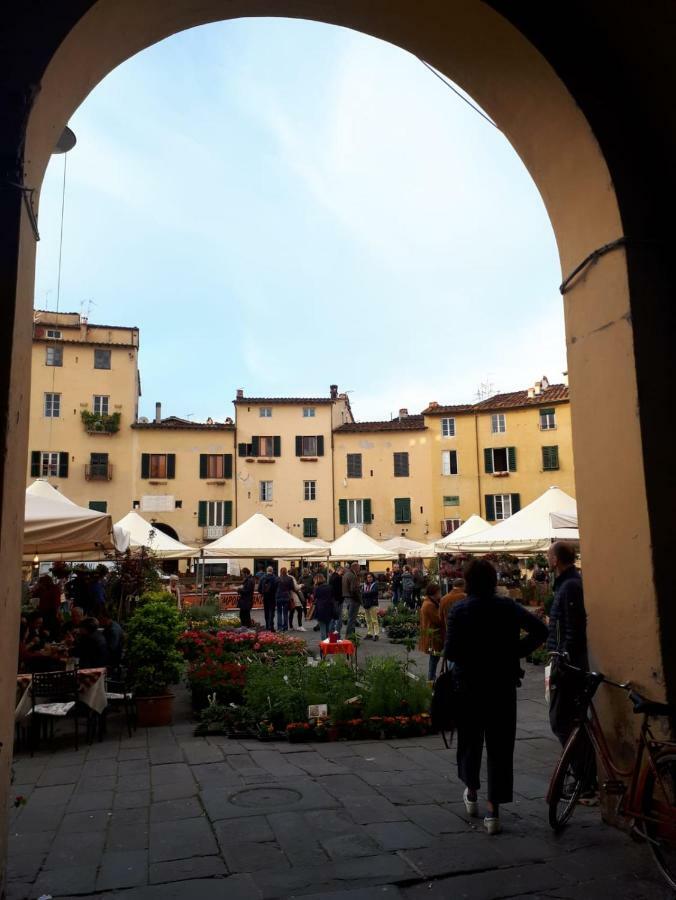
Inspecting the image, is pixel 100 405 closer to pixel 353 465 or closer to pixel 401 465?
pixel 353 465

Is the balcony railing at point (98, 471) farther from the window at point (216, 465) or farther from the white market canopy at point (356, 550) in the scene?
the white market canopy at point (356, 550)

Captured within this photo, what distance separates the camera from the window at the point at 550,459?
124ft

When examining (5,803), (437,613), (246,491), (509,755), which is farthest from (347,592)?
(246,491)

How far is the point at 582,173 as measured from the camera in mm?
4324

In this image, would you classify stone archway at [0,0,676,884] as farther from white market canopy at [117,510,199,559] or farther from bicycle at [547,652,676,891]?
white market canopy at [117,510,199,559]

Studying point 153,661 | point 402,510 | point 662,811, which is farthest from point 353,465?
point 662,811

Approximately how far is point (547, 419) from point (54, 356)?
25711mm

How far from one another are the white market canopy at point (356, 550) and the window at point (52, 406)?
21.2m

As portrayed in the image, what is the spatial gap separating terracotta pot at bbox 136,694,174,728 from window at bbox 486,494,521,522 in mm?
32721

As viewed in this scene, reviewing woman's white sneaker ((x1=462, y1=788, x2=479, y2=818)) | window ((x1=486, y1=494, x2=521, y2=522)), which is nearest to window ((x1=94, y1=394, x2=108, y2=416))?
window ((x1=486, y1=494, x2=521, y2=522))

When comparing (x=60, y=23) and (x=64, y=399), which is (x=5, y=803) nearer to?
(x=60, y=23)

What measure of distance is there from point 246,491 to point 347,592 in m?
24.0

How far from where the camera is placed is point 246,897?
3.21 meters

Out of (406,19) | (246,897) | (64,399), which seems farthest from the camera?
(64,399)
